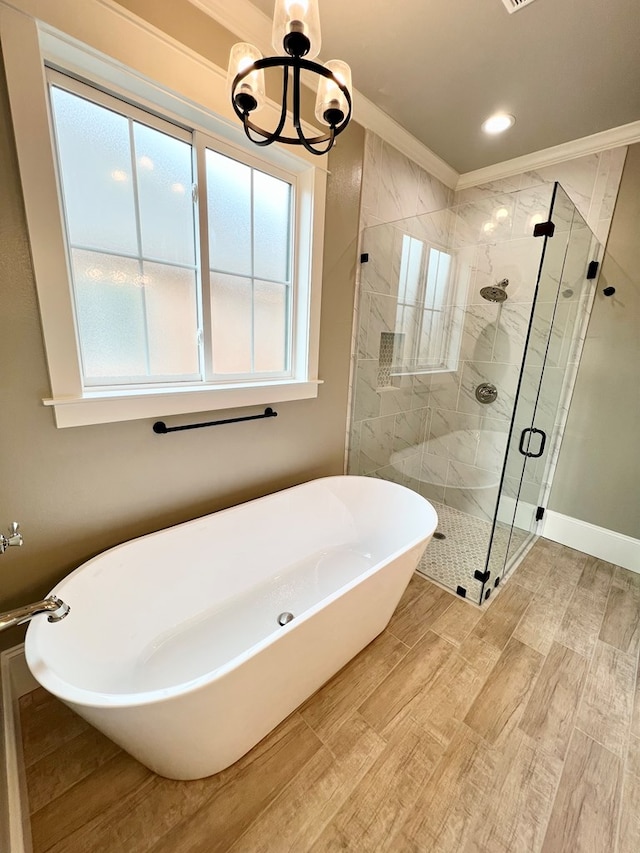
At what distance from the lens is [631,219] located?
2.06 m

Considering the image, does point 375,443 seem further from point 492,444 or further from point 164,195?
point 164,195

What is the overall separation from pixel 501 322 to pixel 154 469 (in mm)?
2582

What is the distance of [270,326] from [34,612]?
5.24 feet

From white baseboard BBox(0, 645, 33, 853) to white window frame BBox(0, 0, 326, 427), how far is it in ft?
3.23

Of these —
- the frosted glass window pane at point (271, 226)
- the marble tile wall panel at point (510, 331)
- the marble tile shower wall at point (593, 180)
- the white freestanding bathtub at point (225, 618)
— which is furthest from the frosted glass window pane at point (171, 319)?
the marble tile shower wall at point (593, 180)

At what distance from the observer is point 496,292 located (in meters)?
2.53

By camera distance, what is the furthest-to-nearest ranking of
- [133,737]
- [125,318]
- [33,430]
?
[125,318]
[33,430]
[133,737]

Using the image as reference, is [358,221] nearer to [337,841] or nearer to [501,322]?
[501,322]

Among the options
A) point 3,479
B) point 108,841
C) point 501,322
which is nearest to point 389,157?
point 501,322

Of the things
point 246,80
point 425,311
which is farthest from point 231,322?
point 425,311

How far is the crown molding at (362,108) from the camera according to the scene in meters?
1.38

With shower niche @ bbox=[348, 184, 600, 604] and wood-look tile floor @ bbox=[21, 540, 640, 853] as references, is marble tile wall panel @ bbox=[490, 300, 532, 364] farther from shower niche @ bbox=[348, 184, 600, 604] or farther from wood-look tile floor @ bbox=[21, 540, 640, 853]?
wood-look tile floor @ bbox=[21, 540, 640, 853]

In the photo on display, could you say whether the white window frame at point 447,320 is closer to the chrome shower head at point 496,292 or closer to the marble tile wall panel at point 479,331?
the marble tile wall panel at point 479,331

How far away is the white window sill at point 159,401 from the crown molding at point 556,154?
7.34 feet
